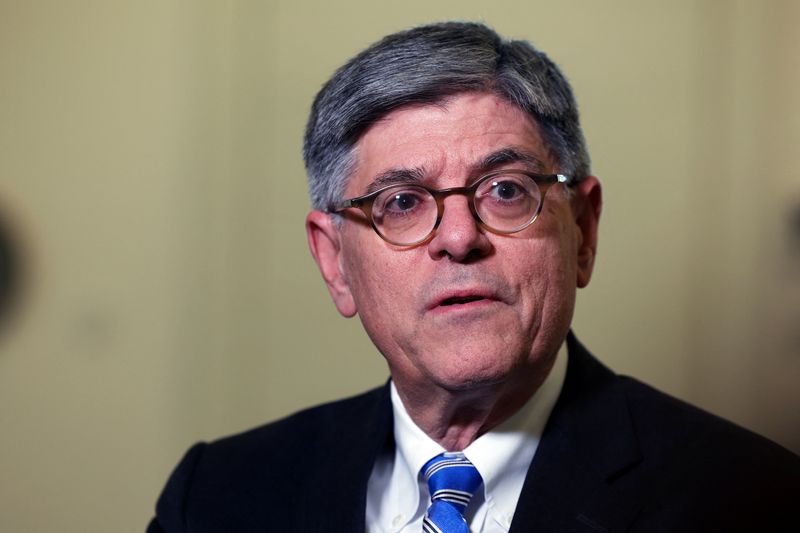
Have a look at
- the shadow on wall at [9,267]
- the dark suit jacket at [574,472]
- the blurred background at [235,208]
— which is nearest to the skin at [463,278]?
the dark suit jacket at [574,472]

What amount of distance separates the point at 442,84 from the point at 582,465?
715 millimetres

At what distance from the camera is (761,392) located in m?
3.08

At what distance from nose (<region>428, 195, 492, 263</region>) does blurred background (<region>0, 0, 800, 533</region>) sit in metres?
1.48

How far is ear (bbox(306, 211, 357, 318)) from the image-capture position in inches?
78.2

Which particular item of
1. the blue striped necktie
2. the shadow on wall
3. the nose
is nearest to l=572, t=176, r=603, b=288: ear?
the nose

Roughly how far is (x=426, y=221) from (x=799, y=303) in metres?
1.82

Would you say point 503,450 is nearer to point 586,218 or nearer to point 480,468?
point 480,468

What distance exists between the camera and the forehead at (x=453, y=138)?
172 centimetres

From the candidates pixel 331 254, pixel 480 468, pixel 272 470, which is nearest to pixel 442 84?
pixel 331 254

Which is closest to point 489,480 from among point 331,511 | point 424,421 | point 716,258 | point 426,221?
point 424,421

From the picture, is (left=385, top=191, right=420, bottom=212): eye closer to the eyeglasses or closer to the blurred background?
the eyeglasses

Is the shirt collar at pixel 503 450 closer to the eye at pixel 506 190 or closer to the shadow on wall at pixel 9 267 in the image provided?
the eye at pixel 506 190

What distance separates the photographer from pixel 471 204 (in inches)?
67.4

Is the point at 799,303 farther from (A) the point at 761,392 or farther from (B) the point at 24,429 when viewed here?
(B) the point at 24,429
